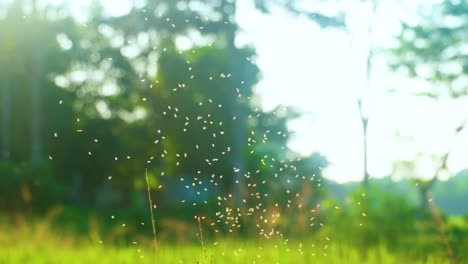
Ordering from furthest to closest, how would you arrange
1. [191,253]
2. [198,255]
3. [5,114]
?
1. [5,114]
2. [191,253]
3. [198,255]

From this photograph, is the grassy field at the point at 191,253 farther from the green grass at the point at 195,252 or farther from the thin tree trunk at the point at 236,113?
the thin tree trunk at the point at 236,113

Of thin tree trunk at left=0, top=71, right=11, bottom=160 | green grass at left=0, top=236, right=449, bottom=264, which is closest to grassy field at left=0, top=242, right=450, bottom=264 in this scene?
green grass at left=0, top=236, right=449, bottom=264

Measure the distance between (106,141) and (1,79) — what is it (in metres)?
5.58

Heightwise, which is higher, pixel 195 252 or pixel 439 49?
pixel 439 49

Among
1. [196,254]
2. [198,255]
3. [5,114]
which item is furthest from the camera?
[5,114]

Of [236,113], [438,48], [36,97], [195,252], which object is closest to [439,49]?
[438,48]

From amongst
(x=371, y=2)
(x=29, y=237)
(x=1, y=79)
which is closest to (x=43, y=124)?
(x=1, y=79)

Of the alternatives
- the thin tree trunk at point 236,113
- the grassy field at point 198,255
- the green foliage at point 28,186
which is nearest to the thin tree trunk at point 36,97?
the green foliage at point 28,186

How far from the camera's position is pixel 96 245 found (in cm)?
584

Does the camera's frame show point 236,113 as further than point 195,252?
Yes

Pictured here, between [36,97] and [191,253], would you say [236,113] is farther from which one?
[191,253]

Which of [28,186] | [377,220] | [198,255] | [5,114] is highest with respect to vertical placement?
[5,114]

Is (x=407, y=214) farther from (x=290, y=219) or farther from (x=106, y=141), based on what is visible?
(x=106, y=141)

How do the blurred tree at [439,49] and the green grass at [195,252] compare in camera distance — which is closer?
the green grass at [195,252]
